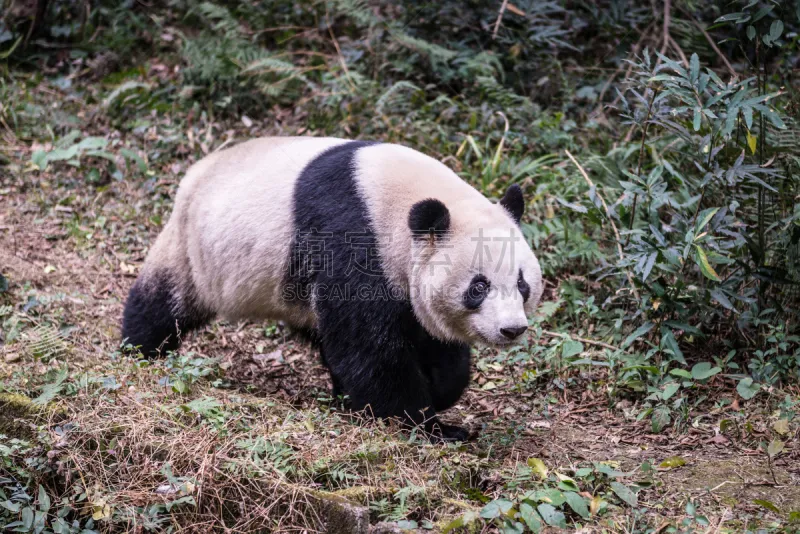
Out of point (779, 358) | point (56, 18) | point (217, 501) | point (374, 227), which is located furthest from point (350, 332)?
point (56, 18)

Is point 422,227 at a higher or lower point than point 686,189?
higher

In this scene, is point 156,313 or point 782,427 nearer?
point 782,427

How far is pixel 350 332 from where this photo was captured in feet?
16.0

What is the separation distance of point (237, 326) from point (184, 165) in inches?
101

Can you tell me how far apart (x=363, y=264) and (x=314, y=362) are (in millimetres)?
2149

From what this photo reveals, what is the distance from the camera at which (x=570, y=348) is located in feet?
19.5

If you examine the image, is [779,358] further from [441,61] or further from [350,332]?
[441,61]

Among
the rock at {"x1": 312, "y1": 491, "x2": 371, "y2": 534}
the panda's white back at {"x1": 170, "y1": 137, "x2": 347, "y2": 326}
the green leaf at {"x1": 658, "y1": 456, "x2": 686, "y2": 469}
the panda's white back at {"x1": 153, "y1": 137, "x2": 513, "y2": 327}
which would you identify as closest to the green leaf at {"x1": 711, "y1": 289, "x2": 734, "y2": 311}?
the green leaf at {"x1": 658, "y1": 456, "x2": 686, "y2": 469}

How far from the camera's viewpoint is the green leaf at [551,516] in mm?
3723

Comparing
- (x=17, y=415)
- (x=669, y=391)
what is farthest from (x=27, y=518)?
(x=669, y=391)

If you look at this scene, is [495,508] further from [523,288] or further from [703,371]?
[703,371]

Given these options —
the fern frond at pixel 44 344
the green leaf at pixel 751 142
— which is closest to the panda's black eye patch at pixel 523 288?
the green leaf at pixel 751 142

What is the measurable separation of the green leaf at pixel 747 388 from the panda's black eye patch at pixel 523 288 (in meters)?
1.77

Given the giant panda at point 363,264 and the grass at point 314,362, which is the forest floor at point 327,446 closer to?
the grass at point 314,362
